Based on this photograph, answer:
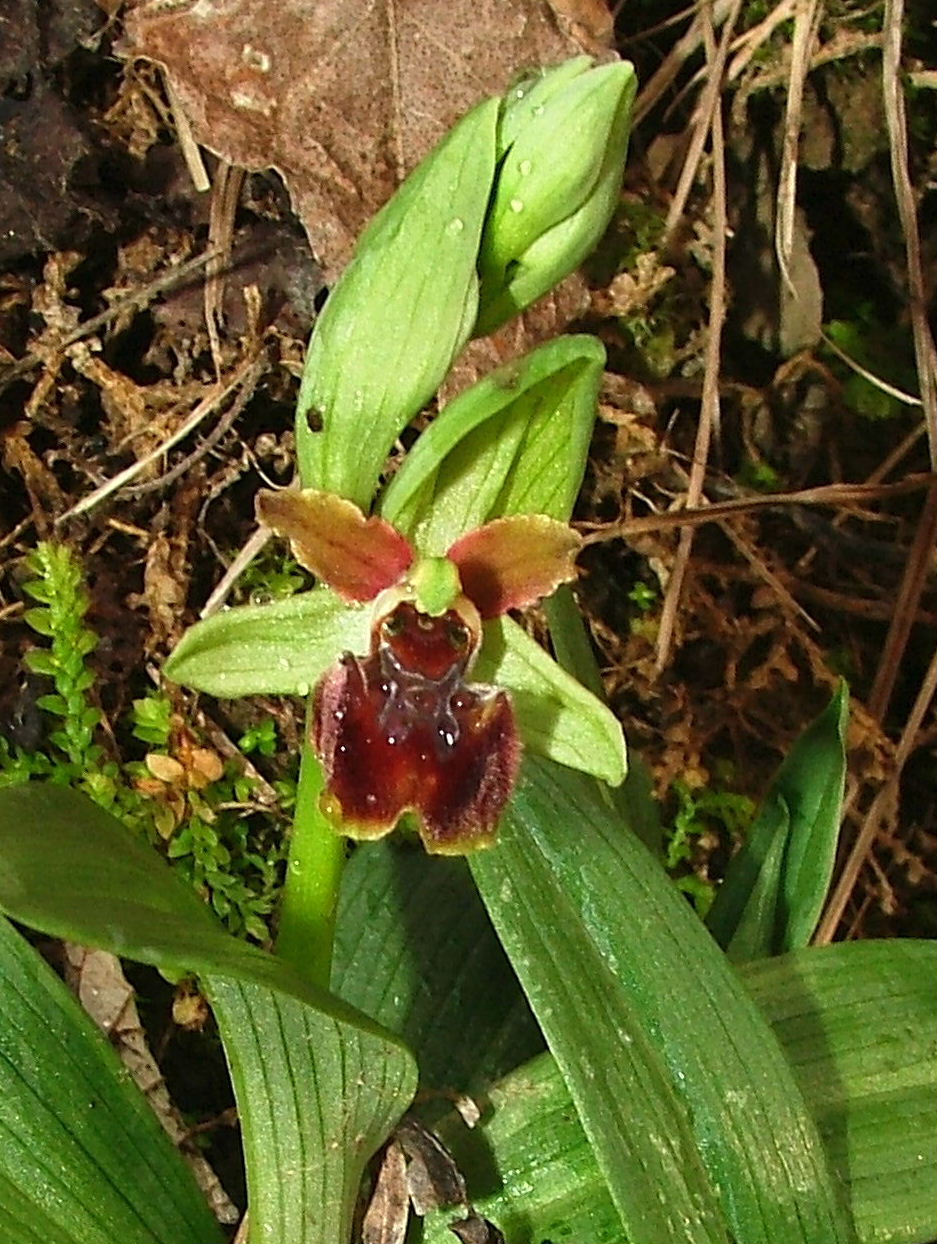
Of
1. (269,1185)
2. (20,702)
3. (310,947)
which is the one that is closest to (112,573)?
(20,702)

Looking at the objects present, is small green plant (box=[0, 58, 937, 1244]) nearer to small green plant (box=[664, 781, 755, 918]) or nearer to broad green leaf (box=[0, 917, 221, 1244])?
broad green leaf (box=[0, 917, 221, 1244])

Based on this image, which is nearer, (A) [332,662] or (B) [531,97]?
(B) [531,97]

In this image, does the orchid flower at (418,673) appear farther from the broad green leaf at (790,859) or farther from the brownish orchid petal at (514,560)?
the broad green leaf at (790,859)

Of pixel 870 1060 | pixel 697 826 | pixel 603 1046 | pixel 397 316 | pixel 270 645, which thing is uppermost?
pixel 397 316

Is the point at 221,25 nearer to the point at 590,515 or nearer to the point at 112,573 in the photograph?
the point at 112,573

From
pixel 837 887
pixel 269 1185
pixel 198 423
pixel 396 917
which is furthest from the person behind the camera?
pixel 837 887

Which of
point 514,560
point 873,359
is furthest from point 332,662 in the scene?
point 873,359

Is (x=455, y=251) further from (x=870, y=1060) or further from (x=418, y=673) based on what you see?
(x=870, y=1060)
